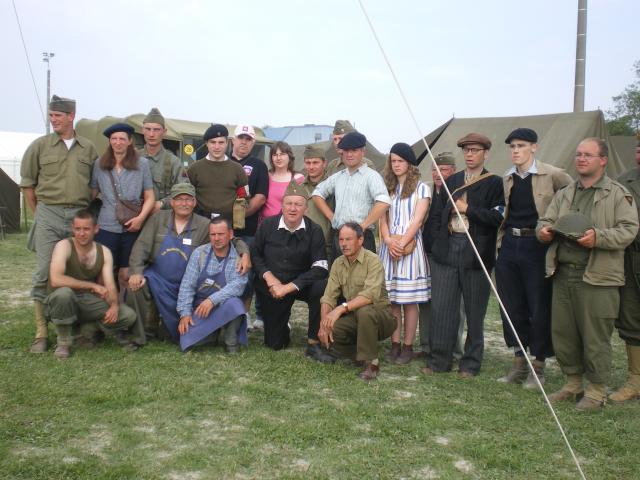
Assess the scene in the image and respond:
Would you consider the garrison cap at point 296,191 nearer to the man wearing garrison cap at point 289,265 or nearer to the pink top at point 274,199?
the man wearing garrison cap at point 289,265

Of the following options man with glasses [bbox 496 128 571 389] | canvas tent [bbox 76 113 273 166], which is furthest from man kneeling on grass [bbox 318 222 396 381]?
canvas tent [bbox 76 113 273 166]

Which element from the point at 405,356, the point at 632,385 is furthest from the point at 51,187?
the point at 632,385

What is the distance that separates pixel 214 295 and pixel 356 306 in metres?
1.17

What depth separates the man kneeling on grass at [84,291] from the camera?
4.60 metres

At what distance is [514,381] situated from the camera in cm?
445

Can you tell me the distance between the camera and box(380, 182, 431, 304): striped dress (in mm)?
4809

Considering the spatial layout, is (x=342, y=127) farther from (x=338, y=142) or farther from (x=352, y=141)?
(x=352, y=141)

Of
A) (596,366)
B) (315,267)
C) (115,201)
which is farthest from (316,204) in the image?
(596,366)

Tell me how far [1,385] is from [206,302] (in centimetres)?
153

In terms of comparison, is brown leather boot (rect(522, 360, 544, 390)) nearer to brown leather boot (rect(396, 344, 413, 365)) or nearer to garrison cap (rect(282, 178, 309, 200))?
brown leather boot (rect(396, 344, 413, 365))

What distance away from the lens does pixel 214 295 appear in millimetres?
4941

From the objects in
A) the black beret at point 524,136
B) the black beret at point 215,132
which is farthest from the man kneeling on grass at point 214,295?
the black beret at point 524,136

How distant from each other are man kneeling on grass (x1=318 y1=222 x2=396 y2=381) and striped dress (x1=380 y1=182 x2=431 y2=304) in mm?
208

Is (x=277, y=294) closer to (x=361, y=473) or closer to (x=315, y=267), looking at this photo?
(x=315, y=267)
